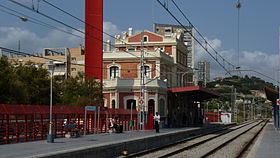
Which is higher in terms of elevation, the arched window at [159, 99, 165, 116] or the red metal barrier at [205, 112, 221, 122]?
the arched window at [159, 99, 165, 116]

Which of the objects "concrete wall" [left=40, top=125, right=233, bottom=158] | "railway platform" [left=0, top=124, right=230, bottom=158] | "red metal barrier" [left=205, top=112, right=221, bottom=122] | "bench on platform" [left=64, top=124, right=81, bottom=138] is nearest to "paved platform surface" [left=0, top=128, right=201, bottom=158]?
"railway platform" [left=0, top=124, right=230, bottom=158]

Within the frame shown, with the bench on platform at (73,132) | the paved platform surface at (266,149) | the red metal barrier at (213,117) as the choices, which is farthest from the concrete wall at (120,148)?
the red metal barrier at (213,117)

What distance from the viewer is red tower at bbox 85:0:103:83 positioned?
166 feet

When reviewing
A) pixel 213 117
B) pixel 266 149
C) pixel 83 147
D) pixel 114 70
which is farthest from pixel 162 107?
pixel 213 117

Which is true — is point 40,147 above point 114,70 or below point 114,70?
below

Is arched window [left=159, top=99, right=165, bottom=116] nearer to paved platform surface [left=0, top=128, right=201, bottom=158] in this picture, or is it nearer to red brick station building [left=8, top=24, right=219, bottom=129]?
red brick station building [left=8, top=24, right=219, bottom=129]

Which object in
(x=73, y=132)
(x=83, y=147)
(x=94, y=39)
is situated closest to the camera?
(x=83, y=147)

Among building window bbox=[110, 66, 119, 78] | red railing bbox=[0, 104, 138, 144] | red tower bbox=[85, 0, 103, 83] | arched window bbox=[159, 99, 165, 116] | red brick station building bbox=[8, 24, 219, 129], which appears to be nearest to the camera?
red railing bbox=[0, 104, 138, 144]

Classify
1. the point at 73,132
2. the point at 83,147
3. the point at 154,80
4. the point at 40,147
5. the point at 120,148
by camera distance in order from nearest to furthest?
the point at 83,147, the point at 40,147, the point at 120,148, the point at 73,132, the point at 154,80

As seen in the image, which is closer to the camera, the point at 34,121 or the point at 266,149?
the point at 266,149

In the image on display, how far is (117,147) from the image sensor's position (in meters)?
20.2

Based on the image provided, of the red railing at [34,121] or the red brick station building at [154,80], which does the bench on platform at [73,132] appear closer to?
the red railing at [34,121]

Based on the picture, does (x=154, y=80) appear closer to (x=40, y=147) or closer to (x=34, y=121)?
(x=34, y=121)

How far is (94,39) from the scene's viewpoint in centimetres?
5084
